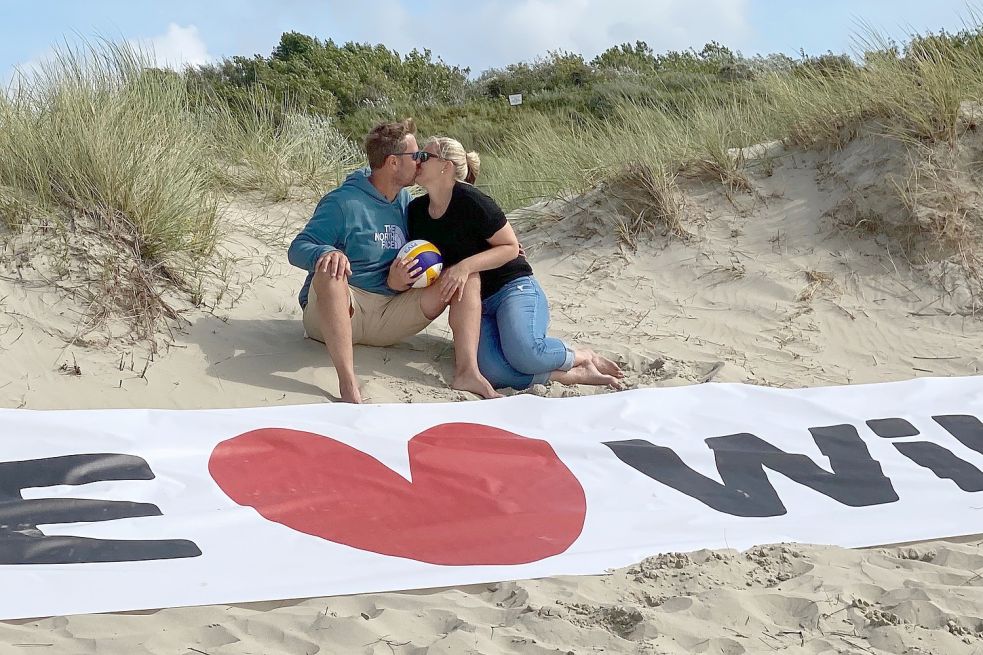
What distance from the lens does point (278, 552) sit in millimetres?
3066

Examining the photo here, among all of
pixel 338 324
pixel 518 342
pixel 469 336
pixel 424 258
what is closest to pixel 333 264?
pixel 338 324

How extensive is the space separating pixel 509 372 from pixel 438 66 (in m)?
16.4

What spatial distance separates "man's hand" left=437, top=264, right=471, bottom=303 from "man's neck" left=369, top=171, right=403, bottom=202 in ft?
1.66

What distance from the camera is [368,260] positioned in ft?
15.6

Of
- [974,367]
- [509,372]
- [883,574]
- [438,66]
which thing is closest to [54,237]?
[509,372]

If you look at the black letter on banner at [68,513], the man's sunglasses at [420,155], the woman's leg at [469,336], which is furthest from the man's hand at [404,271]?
the black letter on banner at [68,513]

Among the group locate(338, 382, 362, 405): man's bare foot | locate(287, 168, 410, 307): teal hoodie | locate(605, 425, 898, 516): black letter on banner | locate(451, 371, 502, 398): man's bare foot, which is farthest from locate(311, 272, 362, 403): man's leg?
locate(605, 425, 898, 516): black letter on banner

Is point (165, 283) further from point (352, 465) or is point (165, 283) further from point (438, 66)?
point (438, 66)

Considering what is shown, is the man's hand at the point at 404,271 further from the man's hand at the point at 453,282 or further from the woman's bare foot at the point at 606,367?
the woman's bare foot at the point at 606,367

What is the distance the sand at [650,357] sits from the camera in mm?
2625

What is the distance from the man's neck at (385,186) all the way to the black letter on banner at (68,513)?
186cm

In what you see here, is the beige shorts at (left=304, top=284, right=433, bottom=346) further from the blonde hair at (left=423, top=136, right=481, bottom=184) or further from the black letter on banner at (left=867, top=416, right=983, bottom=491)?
the black letter on banner at (left=867, top=416, right=983, bottom=491)

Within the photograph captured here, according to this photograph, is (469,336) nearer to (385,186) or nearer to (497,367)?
(497,367)

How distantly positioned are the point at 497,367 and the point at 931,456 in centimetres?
200
